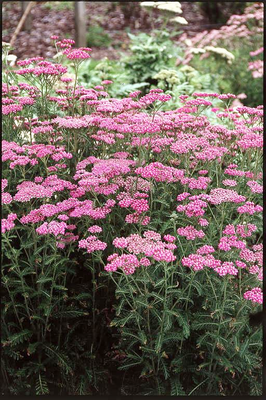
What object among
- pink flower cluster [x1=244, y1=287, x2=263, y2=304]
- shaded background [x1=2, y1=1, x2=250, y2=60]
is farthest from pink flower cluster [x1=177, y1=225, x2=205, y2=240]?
shaded background [x1=2, y1=1, x2=250, y2=60]

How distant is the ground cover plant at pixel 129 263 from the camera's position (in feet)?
6.46

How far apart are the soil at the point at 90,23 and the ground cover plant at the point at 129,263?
797cm

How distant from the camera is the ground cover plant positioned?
77.5 inches

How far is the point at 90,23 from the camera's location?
1270 cm

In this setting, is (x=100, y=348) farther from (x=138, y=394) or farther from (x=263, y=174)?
(x=263, y=174)

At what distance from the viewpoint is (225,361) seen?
197 cm

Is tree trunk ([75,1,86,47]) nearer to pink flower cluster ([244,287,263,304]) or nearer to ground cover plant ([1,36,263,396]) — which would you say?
ground cover plant ([1,36,263,396])

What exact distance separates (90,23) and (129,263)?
1182 centimetres

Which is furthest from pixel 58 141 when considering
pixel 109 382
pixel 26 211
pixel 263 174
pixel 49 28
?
pixel 49 28

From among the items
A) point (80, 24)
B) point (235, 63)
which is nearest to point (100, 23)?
point (80, 24)

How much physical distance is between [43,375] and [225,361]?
2.61 ft

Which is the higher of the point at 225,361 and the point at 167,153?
the point at 167,153

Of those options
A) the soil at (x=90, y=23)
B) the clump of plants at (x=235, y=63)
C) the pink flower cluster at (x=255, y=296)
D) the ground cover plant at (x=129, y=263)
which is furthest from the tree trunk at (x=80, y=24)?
the pink flower cluster at (x=255, y=296)

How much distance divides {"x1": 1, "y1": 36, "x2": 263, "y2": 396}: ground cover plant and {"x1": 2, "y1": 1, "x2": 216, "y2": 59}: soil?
7.97 metres
